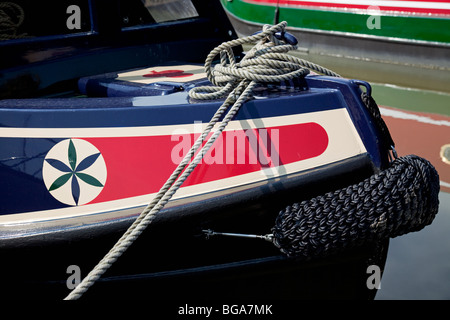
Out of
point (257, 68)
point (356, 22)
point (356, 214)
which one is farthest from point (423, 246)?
point (356, 22)

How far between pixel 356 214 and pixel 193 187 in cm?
59

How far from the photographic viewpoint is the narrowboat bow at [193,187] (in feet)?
6.42

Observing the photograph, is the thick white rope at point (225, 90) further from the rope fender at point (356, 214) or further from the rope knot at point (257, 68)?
the rope fender at point (356, 214)

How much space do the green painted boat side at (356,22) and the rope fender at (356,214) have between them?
208 inches

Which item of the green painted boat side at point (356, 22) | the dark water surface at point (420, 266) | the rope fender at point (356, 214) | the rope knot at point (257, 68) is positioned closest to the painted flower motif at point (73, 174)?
the rope knot at point (257, 68)

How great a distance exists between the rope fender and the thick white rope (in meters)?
0.40

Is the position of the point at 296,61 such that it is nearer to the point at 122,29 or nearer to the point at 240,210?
the point at 240,210

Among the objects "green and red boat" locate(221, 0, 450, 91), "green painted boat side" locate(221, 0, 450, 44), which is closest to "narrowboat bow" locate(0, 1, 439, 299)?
"green and red boat" locate(221, 0, 450, 91)

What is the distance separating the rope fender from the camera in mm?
1943

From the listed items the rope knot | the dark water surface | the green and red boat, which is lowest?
the dark water surface

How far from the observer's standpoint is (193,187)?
199 cm

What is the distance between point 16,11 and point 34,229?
1.18m

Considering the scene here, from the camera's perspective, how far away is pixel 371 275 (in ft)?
7.54

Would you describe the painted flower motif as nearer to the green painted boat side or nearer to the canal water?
the canal water
